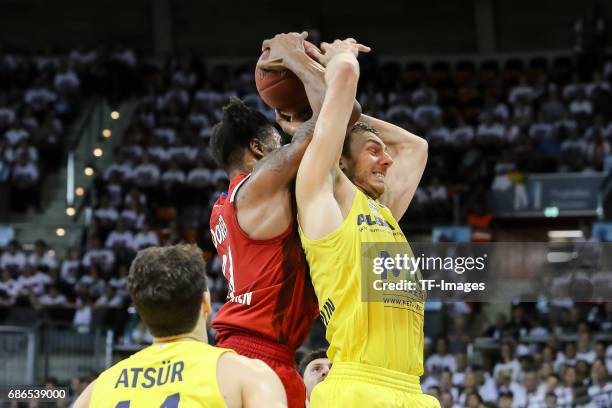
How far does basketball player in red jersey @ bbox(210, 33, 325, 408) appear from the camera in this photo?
15.6 feet

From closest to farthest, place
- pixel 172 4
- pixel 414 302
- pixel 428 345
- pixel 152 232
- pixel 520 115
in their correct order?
1. pixel 414 302
2. pixel 428 345
3. pixel 152 232
4. pixel 520 115
5. pixel 172 4

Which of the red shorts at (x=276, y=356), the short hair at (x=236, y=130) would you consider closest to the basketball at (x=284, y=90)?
the short hair at (x=236, y=130)

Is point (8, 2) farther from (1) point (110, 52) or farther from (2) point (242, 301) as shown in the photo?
(2) point (242, 301)

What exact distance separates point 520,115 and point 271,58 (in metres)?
15.1

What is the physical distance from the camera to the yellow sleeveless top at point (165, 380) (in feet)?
11.4

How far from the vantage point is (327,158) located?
452 centimetres

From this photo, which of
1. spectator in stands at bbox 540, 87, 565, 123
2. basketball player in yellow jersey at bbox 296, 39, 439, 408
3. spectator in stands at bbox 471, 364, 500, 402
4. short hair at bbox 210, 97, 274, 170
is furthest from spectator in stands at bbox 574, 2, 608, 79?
basketball player in yellow jersey at bbox 296, 39, 439, 408

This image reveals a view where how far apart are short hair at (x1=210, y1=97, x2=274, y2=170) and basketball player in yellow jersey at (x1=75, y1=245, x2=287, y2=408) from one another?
1.70 meters

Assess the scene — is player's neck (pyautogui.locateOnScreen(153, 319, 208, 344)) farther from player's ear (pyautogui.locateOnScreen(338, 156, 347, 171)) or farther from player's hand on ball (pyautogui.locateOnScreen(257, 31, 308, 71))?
player's hand on ball (pyautogui.locateOnScreen(257, 31, 308, 71))

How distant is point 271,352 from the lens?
4.81 m

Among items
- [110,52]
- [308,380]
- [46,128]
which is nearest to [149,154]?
[46,128]

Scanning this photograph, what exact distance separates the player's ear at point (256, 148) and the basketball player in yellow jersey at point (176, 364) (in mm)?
1685

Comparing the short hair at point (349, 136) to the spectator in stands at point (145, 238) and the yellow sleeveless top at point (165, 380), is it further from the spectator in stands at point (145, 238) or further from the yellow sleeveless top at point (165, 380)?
the spectator in stands at point (145, 238)

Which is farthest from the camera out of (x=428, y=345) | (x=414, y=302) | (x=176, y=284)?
(x=428, y=345)
